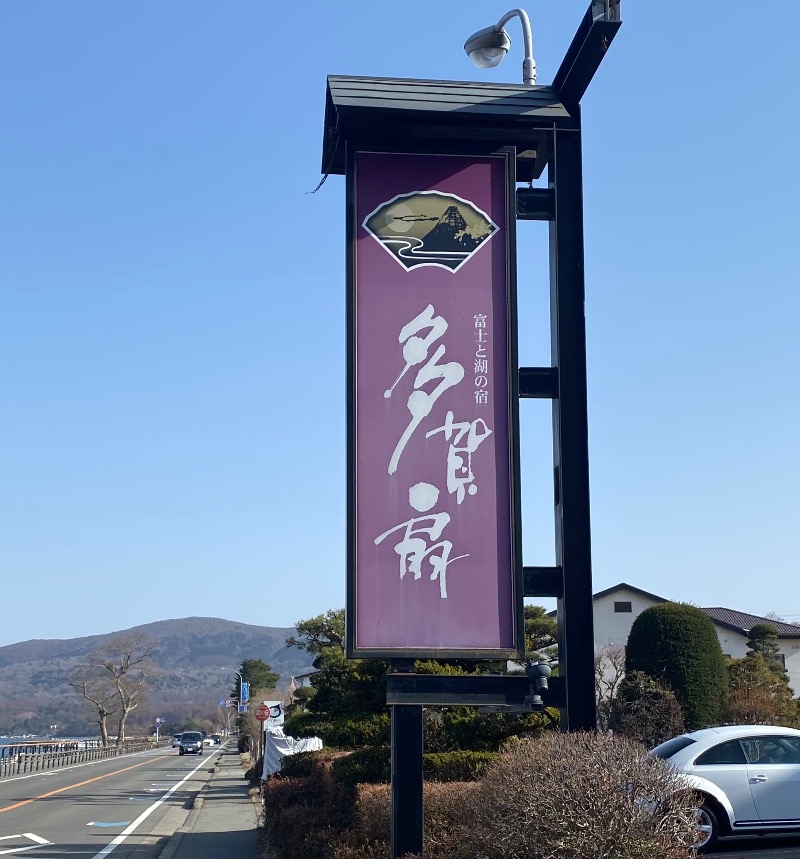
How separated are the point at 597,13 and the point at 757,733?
849cm

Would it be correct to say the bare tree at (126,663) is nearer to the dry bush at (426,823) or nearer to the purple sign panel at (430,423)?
the dry bush at (426,823)

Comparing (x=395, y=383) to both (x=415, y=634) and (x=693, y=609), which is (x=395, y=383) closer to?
(x=415, y=634)

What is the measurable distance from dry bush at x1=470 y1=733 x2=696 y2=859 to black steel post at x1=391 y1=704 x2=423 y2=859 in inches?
89.5

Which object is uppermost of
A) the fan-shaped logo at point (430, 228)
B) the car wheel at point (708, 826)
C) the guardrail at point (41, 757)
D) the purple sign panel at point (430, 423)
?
the fan-shaped logo at point (430, 228)

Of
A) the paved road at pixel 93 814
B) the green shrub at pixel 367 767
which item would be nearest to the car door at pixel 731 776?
the green shrub at pixel 367 767

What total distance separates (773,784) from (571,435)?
14.8ft

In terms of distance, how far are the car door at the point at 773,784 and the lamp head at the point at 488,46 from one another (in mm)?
8634

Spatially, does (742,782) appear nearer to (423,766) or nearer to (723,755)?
(723,755)

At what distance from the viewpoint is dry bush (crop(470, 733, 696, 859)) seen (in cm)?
832

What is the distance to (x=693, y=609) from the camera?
24.2m

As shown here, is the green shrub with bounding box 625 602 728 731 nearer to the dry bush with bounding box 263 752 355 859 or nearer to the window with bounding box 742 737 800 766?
the dry bush with bounding box 263 752 355 859

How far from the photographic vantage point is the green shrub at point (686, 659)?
76.4 feet

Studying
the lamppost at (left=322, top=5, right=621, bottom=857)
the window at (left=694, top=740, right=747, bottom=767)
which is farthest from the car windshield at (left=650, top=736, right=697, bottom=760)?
the lamppost at (left=322, top=5, right=621, bottom=857)

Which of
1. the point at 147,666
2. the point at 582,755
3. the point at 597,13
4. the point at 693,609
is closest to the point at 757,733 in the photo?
the point at 582,755
